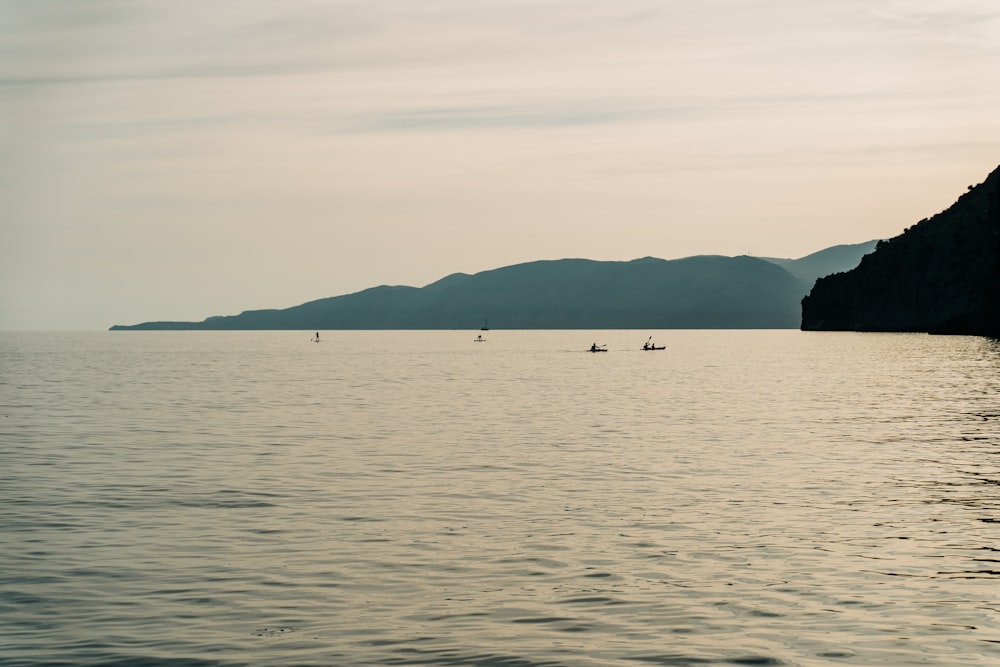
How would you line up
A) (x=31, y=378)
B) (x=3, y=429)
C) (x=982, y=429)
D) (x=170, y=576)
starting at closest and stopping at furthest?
(x=170, y=576) < (x=982, y=429) < (x=3, y=429) < (x=31, y=378)

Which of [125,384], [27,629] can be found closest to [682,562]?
[27,629]

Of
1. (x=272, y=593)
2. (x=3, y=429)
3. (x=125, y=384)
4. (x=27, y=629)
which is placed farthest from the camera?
(x=125, y=384)

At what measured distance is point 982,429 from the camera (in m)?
57.2

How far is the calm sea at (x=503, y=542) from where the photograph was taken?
757 inches

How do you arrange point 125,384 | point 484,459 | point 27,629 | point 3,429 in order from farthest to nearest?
point 125,384 → point 3,429 → point 484,459 → point 27,629

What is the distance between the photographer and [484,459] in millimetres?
45719

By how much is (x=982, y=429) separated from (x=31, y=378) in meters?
104

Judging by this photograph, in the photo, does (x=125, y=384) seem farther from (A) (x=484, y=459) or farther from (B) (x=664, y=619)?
(B) (x=664, y=619)

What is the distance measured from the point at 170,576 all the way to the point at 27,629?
13.5 ft

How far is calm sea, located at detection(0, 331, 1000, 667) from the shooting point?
19.2 m

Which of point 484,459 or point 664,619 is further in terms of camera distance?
point 484,459

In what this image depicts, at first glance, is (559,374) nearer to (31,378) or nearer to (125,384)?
(125,384)

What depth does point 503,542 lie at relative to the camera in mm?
27609

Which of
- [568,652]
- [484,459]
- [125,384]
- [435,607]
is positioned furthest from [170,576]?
[125,384]
